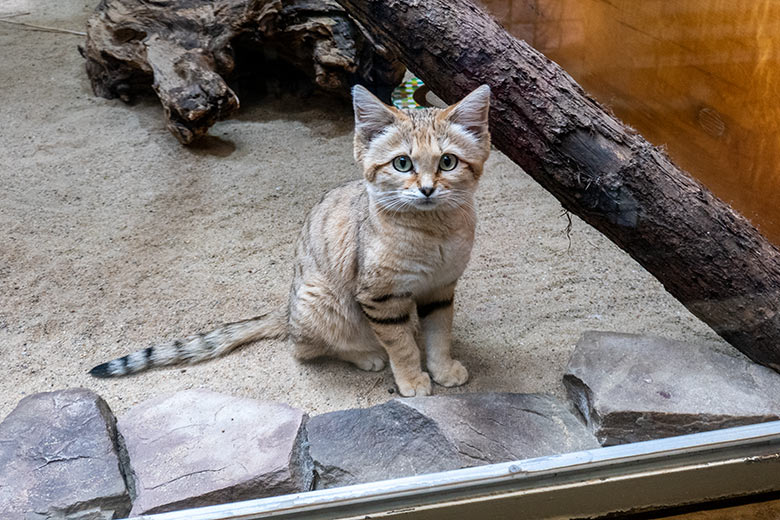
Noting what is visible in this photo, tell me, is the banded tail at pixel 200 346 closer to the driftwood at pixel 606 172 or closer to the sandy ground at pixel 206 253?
the sandy ground at pixel 206 253

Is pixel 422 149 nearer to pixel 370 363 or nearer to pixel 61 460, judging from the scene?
pixel 370 363

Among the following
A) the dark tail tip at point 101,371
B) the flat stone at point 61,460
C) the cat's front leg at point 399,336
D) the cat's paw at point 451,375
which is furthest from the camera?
the cat's paw at point 451,375

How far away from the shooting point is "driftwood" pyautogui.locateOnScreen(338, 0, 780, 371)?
2.16 metres

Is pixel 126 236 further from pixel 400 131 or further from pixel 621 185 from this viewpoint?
pixel 621 185

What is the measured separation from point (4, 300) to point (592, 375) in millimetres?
2059

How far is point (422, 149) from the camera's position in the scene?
79.7 inches

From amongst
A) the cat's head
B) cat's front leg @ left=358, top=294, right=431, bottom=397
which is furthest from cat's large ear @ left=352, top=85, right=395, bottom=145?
cat's front leg @ left=358, top=294, right=431, bottom=397

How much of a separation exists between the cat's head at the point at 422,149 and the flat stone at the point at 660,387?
68 centimetres

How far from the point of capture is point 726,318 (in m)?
2.23

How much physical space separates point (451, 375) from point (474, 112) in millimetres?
915

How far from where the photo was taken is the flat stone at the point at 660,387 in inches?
75.6

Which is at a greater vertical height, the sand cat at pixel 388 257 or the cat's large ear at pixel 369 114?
the cat's large ear at pixel 369 114

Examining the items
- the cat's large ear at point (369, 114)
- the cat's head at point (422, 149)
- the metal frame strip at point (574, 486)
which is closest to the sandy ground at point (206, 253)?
the metal frame strip at point (574, 486)

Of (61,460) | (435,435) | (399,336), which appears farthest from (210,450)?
(399,336)
